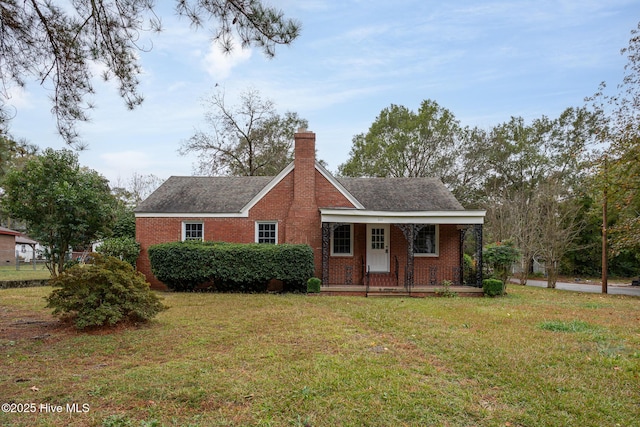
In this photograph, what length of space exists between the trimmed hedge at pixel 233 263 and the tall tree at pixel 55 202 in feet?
12.1

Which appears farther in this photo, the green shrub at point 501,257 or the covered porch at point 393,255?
the covered porch at point 393,255

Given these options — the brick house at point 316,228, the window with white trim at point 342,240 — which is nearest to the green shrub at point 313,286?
the brick house at point 316,228

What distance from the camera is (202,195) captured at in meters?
17.2

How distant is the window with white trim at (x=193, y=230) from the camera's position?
16.3 metres

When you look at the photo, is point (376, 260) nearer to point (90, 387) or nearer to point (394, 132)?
point (90, 387)

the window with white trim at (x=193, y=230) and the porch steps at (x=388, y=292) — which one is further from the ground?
the window with white trim at (x=193, y=230)

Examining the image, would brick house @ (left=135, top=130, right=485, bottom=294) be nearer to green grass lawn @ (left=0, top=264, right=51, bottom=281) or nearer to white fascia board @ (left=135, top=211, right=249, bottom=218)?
white fascia board @ (left=135, top=211, right=249, bottom=218)

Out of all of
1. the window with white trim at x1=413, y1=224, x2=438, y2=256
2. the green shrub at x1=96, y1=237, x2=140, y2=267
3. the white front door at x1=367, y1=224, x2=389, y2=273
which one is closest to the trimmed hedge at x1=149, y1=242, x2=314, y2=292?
the green shrub at x1=96, y1=237, x2=140, y2=267

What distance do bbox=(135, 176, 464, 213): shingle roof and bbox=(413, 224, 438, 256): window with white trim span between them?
0.88 metres

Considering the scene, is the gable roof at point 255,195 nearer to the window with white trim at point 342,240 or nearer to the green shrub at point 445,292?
the window with white trim at point 342,240

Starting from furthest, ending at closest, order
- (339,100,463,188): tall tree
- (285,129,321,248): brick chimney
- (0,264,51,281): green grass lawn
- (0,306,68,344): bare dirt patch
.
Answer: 1. (339,100,463,188): tall tree
2. (0,264,51,281): green grass lawn
3. (285,129,321,248): brick chimney
4. (0,306,68,344): bare dirt patch

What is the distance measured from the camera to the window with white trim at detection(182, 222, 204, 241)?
53.4ft

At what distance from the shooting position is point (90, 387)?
15.3 feet

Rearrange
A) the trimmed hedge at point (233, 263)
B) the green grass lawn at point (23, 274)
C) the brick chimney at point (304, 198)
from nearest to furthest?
the trimmed hedge at point (233, 263) < the brick chimney at point (304, 198) < the green grass lawn at point (23, 274)
